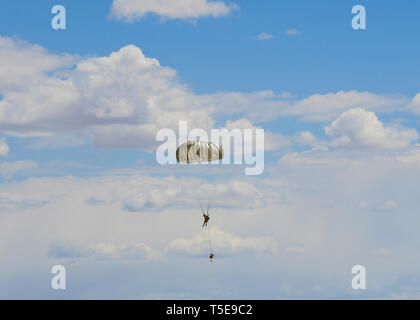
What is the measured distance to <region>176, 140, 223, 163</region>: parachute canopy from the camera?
9738cm

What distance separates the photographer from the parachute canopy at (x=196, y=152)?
97.4m

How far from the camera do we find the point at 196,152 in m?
97.5
